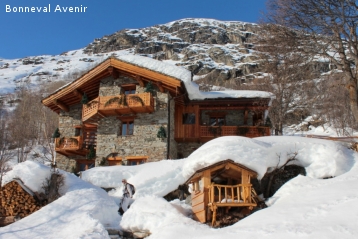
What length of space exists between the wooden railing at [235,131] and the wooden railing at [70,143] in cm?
800

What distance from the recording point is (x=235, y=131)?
833 inches

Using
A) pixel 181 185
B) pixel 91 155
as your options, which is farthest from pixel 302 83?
pixel 91 155

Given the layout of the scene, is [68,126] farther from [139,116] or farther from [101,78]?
[139,116]

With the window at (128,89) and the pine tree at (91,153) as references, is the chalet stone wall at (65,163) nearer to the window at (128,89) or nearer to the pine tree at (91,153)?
the pine tree at (91,153)

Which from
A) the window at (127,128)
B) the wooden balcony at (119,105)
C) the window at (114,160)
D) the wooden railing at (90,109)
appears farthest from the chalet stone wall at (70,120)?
the window at (114,160)

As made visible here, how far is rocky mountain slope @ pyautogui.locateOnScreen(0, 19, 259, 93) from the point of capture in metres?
75.5

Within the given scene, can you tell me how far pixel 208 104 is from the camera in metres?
22.2

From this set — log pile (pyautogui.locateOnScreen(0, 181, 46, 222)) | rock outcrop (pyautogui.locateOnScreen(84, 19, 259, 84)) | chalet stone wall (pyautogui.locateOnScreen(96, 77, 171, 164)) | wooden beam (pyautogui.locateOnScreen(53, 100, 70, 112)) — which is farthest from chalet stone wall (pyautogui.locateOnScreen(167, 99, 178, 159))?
rock outcrop (pyautogui.locateOnScreen(84, 19, 259, 84))

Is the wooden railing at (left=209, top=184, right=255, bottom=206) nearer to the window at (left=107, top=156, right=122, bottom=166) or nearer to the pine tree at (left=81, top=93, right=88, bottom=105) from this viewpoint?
the window at (left=107, top=156, right=122, bottom=166)

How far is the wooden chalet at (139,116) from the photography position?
66.1 ft

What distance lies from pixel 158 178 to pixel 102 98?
25.1ft

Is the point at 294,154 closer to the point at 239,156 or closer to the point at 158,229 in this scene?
the point at 239,156

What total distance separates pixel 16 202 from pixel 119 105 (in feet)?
30.3

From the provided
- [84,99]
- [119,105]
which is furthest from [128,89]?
[84,99]
